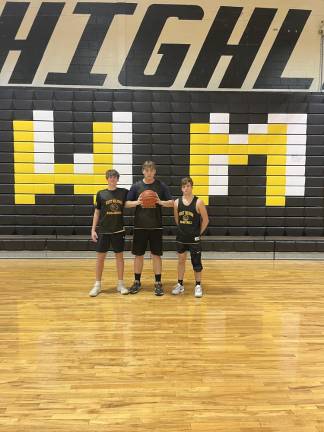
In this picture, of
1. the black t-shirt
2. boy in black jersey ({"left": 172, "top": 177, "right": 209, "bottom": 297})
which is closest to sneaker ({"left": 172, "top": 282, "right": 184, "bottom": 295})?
boy in black jersey ({"left": 172, "top": 177, "right": 209, "bottom": 297})

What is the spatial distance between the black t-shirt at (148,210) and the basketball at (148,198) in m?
0.07

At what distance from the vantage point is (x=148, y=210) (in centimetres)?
482

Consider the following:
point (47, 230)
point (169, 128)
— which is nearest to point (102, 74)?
point (169, 128)

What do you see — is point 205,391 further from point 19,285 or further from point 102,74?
point 102,74

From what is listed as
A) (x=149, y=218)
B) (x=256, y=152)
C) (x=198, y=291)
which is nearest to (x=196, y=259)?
(x=198, y=291)

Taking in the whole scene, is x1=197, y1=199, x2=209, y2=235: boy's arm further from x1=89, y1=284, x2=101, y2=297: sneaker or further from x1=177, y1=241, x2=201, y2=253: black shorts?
x1=89, y1=284, x2=101, y2=297: sneaker

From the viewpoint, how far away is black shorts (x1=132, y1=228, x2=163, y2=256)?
4.90m

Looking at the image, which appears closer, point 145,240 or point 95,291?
point 95,291

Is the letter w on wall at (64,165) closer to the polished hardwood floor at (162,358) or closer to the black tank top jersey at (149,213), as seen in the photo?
the polished hardwood floor at (162,358)

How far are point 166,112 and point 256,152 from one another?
5.38 ft

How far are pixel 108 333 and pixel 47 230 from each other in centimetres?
378

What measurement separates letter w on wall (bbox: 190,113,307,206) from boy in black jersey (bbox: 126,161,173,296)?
2.28 metres

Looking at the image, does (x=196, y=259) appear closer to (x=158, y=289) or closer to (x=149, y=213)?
(x=158, y=289)

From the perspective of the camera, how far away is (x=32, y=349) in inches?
131
